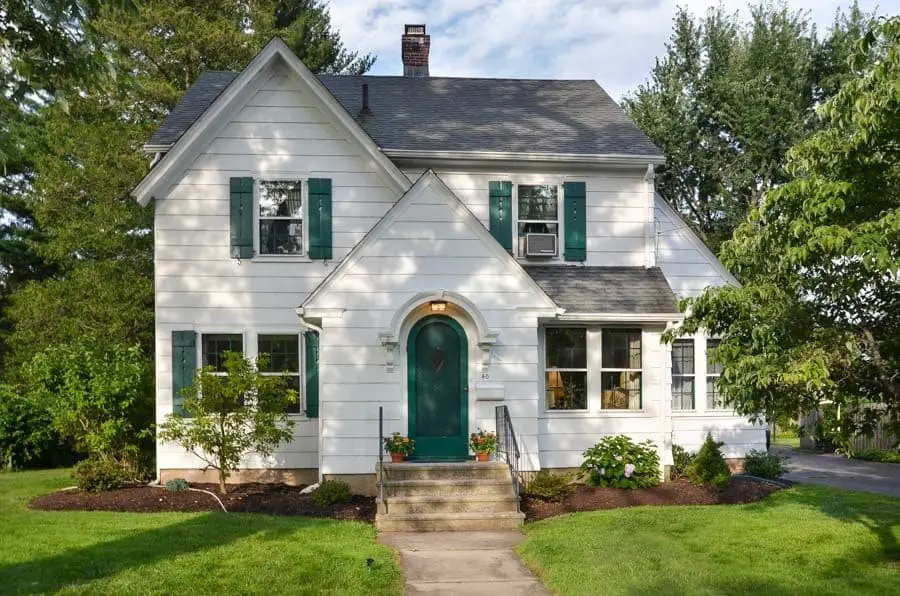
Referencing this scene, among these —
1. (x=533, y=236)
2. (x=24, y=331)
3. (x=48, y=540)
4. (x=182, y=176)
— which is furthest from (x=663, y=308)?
Result: (x=24, y=331)

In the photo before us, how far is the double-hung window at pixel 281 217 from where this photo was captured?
16.0 metres

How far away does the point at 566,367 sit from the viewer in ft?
52.4

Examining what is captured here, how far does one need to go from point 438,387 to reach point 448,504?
2.47 m

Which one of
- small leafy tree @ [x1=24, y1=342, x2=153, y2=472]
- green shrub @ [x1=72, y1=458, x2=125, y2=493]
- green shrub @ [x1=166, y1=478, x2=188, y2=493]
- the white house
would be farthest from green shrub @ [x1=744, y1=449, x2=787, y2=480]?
green shrub @ [x1=72, y1=458, x2=125, y2=493]

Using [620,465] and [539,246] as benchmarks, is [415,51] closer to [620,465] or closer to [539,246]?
[539,246]

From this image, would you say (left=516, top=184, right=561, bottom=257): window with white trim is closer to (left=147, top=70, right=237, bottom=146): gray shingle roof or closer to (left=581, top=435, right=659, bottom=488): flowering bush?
(left=581, top=435, right=659, bottom=488): flowering bush

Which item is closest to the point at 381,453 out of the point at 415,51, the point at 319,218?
the point at 319,218

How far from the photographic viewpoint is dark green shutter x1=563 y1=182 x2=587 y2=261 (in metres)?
16.8

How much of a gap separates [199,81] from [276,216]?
5323 mm

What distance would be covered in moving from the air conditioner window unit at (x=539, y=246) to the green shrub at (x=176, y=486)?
7283mm

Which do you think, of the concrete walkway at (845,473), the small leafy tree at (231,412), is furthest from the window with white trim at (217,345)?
the concrete walkway at (845,473)

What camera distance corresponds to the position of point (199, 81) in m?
19.5

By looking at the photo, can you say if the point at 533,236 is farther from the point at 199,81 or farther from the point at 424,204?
the point at 199,81

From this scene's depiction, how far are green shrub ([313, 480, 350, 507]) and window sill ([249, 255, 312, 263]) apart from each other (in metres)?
4.30
